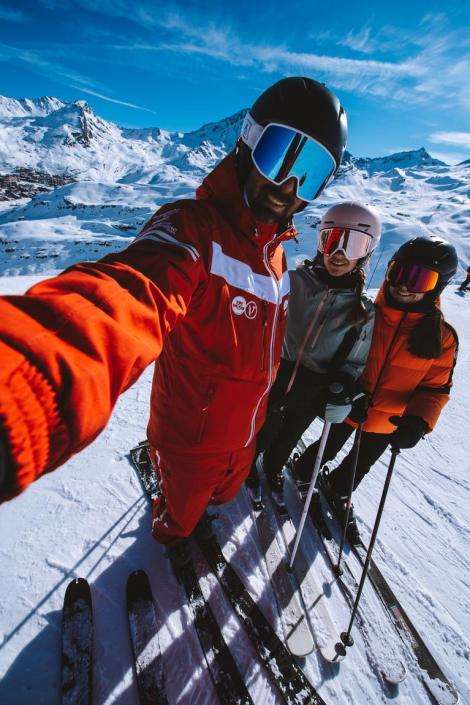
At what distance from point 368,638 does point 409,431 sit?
155 cm

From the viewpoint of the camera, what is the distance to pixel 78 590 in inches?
83.6

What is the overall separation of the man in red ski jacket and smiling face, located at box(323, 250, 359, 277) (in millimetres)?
686

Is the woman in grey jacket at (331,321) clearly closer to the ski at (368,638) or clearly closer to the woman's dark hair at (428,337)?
the woman's dark hair at (428,337)

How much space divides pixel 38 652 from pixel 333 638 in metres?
1.94

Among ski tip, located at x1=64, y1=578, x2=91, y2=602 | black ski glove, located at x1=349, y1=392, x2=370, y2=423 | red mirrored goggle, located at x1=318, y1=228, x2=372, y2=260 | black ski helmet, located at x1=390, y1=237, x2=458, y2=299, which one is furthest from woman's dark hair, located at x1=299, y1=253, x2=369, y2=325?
ski tip, located at x1=64, y1=578, x2=91, y2=602

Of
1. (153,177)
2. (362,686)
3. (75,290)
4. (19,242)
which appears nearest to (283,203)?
(75,290)

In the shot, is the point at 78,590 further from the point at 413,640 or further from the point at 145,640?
the point at 413,640

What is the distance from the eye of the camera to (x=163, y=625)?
2123 mm

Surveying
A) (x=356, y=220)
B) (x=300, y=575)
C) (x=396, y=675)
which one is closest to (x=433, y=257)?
(x=356, y=220)

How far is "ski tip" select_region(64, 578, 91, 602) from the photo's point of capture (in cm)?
209

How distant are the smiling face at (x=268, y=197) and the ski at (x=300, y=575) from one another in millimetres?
2600

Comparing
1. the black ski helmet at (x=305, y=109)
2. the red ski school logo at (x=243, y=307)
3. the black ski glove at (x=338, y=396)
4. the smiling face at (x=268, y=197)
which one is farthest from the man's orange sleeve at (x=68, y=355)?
the black ski glove at (x=338, y=396)

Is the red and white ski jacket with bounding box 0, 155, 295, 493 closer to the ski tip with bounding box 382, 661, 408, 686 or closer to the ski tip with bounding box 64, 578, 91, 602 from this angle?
the ski tip with bounding box 64, 578, 91, 602

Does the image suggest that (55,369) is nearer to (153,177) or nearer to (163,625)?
(163,625)
